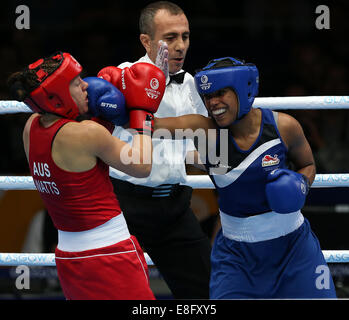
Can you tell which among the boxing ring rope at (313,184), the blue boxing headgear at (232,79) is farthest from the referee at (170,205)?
the blue boxing headgear at (232,79)

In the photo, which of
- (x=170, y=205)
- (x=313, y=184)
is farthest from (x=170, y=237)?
(x=313, y=184)

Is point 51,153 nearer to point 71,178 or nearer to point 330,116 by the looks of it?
point 71,178

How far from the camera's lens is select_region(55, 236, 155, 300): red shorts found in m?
2.30

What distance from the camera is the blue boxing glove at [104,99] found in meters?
2.30

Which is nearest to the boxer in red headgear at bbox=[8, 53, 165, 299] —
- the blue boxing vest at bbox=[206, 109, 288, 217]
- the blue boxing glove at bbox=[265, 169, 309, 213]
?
the blue boxing vest at bbox=[206, 109, 288, 217]

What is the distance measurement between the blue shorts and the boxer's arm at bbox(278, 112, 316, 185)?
25cm

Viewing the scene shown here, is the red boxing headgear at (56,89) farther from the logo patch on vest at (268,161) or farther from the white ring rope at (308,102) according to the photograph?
the white ring rope at (308,102)

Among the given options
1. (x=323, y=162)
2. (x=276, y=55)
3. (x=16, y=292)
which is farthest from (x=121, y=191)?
(x=276, y=55)

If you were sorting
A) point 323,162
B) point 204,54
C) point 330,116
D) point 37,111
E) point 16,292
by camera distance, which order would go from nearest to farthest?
1. point 37,111
2. point 16,292
3. point 323,162
4. point 330,116
5. point 204,54

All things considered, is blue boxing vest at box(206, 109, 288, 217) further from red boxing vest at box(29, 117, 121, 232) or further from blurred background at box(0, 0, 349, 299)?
blurred background at box(0, 0, 349, 299)

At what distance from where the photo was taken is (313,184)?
9.58 ft

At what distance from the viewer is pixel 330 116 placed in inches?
196
